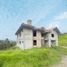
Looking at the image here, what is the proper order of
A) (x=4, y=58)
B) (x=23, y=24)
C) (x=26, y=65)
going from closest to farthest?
(x=26, y=65)
(x=4, y=58)
(x=23, y=24)

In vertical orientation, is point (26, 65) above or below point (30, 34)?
below

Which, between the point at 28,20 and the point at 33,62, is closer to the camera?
the point at 33,62

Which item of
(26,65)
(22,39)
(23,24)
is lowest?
(26,65)

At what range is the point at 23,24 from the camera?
129ft

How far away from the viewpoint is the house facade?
4000 cm

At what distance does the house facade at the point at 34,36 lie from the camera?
4000 centimetres

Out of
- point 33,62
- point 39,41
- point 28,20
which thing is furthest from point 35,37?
point 33,62

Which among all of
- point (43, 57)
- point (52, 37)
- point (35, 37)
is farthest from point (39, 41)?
point (43, 57)

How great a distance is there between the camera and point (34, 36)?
41.6 metres

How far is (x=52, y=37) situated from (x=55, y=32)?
1.44 metres

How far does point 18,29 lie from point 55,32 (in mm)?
9106

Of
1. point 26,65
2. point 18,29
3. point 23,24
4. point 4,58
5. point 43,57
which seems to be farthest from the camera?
point 18,29

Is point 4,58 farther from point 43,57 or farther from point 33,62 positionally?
point 43,57

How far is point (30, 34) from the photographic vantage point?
40625mm
